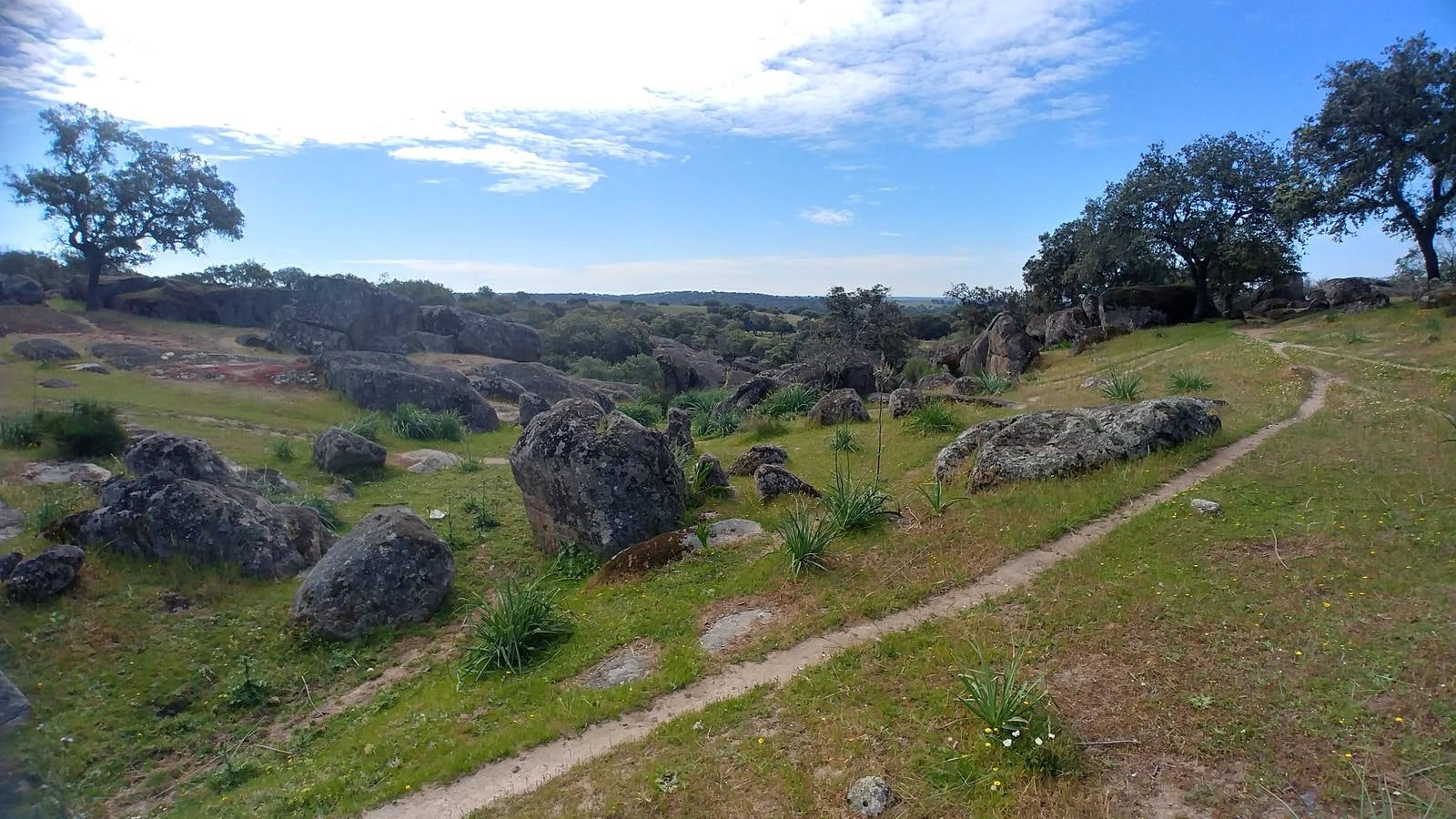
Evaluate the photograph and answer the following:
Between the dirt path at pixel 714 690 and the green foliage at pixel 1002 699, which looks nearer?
the green foliage at pixel 1002 699

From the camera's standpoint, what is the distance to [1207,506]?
9.67m

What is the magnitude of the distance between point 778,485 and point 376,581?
22.6 feet

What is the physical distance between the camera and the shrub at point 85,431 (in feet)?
55.7

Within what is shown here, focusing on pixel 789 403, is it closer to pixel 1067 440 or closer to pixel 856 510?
pixel 1067 440

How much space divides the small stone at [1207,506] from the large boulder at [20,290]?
185 ft

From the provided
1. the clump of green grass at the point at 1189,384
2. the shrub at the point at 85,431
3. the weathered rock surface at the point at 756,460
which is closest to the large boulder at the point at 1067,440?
the weathered rock surface at the point at 756,460

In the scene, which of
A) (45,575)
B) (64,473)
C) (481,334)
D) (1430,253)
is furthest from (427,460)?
(1430,253)

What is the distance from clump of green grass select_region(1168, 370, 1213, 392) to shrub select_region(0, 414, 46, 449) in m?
28.2

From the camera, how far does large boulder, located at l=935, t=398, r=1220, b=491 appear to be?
38.9 ft

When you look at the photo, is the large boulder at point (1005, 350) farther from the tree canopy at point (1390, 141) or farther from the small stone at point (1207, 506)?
the small stone at point (1207, 506)

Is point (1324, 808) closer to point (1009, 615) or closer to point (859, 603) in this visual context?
point (1009, 615)

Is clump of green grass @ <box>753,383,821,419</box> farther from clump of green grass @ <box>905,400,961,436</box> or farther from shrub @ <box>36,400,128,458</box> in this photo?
shrub @ <box>36,400,128,458</box>

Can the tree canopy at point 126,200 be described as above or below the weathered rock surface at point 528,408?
above

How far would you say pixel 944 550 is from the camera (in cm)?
959
